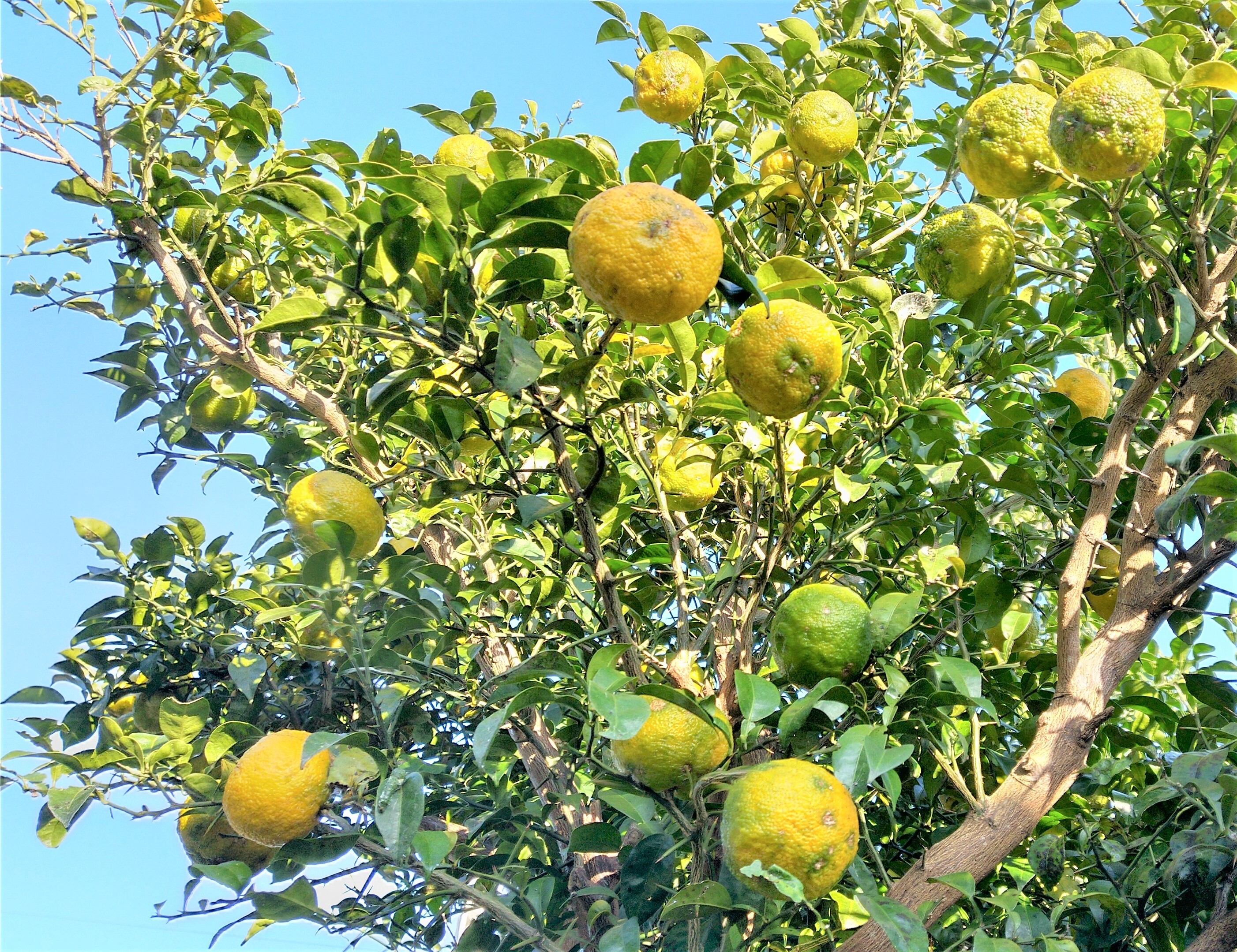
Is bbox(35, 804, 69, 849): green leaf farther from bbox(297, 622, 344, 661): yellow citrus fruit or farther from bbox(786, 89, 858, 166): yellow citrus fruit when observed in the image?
bbox(786, 89, 858, 166): yellow citrus fruit

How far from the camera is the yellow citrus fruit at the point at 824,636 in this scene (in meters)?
1.16

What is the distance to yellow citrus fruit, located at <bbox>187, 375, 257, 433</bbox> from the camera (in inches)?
66.0

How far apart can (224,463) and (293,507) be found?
59 centimetres

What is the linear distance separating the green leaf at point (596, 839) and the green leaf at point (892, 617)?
1.35 feet

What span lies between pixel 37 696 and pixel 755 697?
1367 millimetres

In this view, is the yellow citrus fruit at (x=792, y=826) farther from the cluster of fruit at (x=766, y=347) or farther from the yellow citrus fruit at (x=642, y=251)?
the yellow citrus fruit at (x=642, y=251)

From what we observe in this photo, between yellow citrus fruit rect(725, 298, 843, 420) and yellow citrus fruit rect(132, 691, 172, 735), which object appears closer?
yellow citrus fruit rect(725, 298, 843, 420)

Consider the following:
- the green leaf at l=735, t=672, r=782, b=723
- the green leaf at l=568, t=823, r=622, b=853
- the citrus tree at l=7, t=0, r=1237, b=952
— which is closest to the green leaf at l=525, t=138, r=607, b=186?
the citrus tree at l=7, t=0, r=1237, b=952

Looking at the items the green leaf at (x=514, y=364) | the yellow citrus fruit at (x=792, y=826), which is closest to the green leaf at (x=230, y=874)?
the yellow citrus fruit at (x=792, y=826)

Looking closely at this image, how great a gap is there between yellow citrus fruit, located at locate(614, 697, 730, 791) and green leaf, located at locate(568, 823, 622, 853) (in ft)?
0.47

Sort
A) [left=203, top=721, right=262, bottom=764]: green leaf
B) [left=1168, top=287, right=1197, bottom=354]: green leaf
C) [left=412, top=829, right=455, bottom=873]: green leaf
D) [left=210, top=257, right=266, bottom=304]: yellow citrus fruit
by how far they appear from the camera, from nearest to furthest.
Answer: [left=412, top=829, right=455, bottom=873]: green leaf
[left=1168, top=287, right=1197, bottom=354]: green leaf
[left=203, top=721, right=262, bottom=764]: green leaf
[left=210, top=257, right=266, bottom=304]: yellow citrus fruit

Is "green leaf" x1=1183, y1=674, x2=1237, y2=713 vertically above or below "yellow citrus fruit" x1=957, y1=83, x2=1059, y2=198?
below

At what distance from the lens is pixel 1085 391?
1.60m

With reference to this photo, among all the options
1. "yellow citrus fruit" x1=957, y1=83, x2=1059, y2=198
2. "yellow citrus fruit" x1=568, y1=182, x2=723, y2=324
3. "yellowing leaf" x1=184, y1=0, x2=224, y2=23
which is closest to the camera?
"yellow citrus fruit" x1=568, y1=182, x2=723, y2=324
